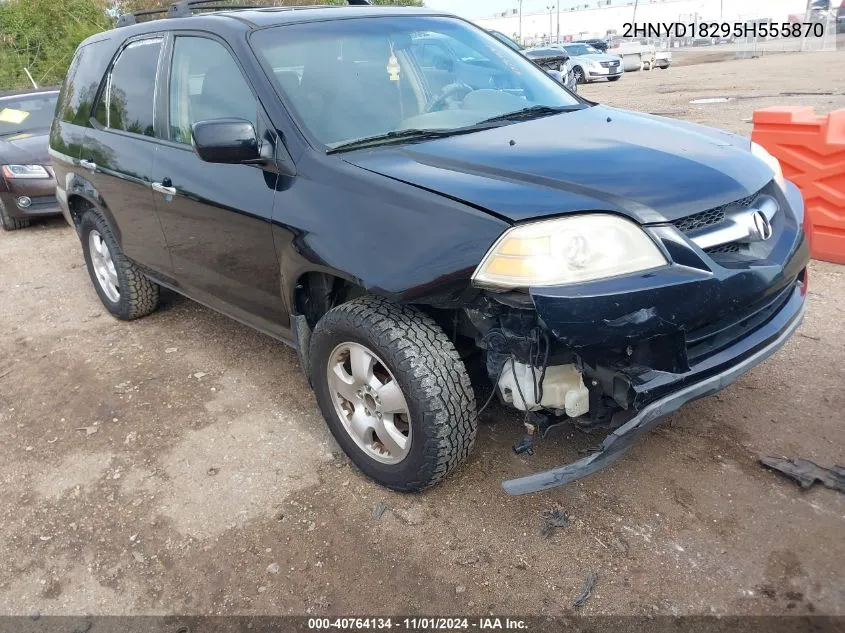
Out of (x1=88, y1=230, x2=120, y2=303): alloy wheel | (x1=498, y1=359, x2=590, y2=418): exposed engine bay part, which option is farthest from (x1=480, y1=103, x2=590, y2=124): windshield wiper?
(x1=88, y1=230, x2=120, y2=303): alloy wheel

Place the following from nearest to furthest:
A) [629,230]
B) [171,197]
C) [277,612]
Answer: [629,230] → [277,612] → [171,197]

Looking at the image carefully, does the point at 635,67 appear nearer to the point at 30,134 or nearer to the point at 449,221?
the point at 30,134

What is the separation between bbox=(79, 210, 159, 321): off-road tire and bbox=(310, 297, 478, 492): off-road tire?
95.1 inches

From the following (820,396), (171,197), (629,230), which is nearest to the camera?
(629,230)

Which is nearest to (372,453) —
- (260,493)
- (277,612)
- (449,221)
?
(260,493)

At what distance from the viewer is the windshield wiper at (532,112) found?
10.1 feet

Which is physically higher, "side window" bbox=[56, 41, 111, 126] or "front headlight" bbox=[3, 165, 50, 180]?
"side window" bbox=[56, 41, 111, 126]

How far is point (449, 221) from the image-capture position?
221 centimetres

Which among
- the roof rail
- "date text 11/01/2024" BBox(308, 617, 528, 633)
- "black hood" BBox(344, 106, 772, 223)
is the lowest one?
"date text 11/01/2024" BBox(308, 617, 528, 633)

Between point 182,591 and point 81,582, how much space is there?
1.34ft

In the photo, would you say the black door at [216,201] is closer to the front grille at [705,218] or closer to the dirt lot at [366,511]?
the dirt lot at [366,511]

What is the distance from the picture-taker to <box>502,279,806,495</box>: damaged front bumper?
2.12 m

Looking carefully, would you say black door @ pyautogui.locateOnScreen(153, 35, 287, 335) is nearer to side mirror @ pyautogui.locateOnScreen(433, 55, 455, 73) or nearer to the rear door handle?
the rear door handle

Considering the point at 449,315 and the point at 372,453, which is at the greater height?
the point at 449,315
